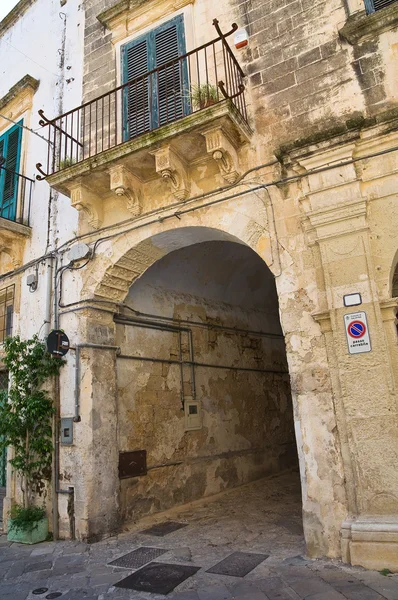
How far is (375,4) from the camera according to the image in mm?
5039

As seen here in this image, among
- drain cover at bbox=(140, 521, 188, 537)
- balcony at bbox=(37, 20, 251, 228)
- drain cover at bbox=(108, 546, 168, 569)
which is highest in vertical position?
balcony at bbox=(37, 20, 251, 228)

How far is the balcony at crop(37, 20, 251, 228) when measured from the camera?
5.14 meters

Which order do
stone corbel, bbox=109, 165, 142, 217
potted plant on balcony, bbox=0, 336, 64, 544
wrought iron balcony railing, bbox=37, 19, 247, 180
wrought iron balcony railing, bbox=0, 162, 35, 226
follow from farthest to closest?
1. wrought iron balcony railing, bbox=0, 162, 35, 226
2. potted plant on balcony, bbox=0, 336, 64, 544
3. stone corbel, bbox=109, 165, 142, 217
4. wrought iron balcony railing, bbox=37, 19, 247, 180

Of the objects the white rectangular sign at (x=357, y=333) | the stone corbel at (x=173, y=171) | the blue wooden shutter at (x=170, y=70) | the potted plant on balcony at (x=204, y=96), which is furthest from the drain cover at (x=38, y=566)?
the blue wooden shutter at (x=170, y=70)

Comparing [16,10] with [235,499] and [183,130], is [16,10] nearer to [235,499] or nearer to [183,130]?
[183,130]

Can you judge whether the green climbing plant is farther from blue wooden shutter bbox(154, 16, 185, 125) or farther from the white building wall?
blue wooden shutter bbox(154, 16, 185, 125)

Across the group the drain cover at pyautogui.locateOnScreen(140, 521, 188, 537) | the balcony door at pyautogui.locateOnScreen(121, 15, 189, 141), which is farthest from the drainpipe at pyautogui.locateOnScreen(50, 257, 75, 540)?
the balcony door at pyautogui.locateOnScreen(121, 15, 189, 141)

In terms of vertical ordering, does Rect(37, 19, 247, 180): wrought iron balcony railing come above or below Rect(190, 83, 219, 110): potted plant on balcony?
above

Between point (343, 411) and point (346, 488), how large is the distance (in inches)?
26.9

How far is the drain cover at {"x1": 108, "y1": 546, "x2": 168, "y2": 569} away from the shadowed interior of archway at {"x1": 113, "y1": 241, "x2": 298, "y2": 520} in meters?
1.13

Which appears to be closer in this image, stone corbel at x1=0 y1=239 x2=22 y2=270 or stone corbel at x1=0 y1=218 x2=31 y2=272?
stone corbel at x1=0 y1=218 x2=31 y2=272

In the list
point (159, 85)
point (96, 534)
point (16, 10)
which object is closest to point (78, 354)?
point (96, 534)

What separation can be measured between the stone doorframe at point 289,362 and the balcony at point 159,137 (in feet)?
1.48

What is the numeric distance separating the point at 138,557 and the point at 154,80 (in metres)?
6.04
